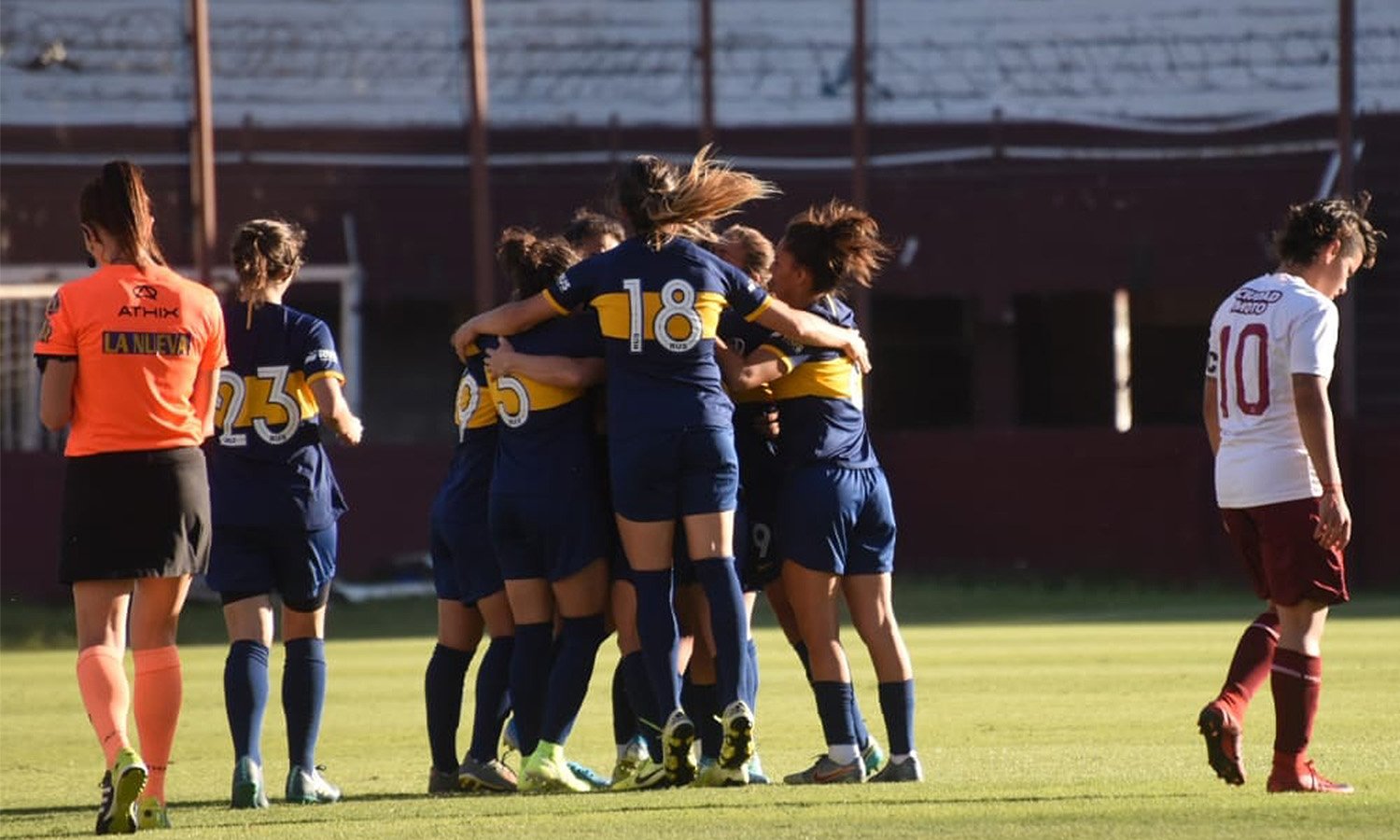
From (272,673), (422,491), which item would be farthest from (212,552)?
(422,491)

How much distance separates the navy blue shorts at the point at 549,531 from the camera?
311 inches

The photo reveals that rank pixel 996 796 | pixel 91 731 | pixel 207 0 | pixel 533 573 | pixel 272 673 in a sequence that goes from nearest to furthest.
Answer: pixel 996 796 < pixel 533 573 < pixel 91 731 < pixel 272 673 < pixel 207 0

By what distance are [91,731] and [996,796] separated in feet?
18.9

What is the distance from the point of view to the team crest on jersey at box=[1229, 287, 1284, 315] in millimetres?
7281

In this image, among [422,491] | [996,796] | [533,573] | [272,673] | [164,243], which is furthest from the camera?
[164,243]

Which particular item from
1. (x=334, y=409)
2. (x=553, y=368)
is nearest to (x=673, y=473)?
(x=553, y=368)

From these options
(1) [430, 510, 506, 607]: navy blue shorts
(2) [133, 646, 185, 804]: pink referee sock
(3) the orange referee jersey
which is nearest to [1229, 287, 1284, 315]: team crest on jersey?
(1) [430, 510, 506, 607]: navy blue shorts

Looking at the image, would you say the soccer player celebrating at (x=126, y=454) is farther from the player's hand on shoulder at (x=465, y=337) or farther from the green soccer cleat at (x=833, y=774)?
the green soccer cleat at (x=833, y=774)

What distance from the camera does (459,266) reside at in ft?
85.9

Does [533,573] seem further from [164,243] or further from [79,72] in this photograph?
[79,72]

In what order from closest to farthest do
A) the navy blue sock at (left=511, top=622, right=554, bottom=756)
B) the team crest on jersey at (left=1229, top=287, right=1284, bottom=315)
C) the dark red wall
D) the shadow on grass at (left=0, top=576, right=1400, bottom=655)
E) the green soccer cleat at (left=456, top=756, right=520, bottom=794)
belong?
the team crest on jersey at (left=1229, top=287, right=1284, bottom=315)
the navy blue sock at (left=511, top=622, right=554, bottom=756)
the green soccer cleat at (left=456, top=756, right=520, bottom=794)
the shadow on grass at (left=0, top=576, right=1400, bottom=655)
the dark red wall

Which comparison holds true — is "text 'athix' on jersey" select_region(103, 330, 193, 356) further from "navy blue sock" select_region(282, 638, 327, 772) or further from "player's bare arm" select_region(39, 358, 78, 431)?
"navy blue sock" select_region(282, 638, 327, 772)

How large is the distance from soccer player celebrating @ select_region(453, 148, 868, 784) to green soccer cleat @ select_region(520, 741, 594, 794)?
1.42ft

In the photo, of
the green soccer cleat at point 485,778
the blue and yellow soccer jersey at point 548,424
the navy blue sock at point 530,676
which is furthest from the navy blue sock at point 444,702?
the blue and yellow soccer jersey at point 548,424
